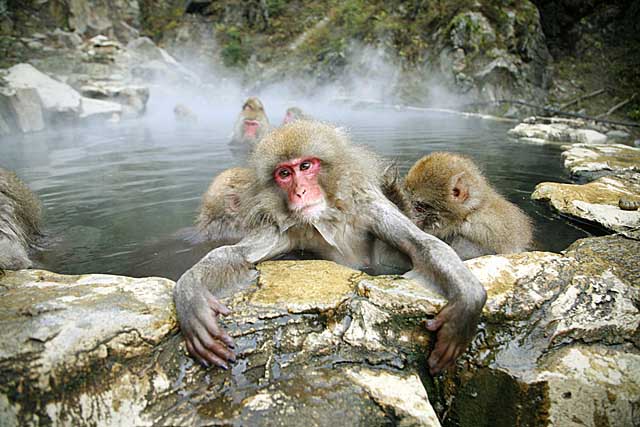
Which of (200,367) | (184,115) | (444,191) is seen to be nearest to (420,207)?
(444,191)

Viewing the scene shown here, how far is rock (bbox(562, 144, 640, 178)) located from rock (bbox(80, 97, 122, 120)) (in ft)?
38.7

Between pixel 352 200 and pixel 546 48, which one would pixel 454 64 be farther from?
pixel 352 200

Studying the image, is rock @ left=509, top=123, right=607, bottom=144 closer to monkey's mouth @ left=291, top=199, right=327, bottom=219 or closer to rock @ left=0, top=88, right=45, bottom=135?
monkey's mouth @ left=291, top=199, right=327, bottom=219

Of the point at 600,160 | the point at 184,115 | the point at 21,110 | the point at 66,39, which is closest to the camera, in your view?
the point at 600,160

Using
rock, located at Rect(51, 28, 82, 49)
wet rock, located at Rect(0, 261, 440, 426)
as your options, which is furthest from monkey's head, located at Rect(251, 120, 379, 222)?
rock, located at Rect(51, 28, 82, 49)

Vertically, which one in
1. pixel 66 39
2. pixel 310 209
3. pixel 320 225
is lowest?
pixel 320 225

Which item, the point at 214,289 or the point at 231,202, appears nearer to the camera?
the point at 214,289

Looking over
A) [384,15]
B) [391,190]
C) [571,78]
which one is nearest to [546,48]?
[571,78]

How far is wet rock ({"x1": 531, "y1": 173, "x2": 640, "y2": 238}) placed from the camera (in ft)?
10.4

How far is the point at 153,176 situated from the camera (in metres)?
6.13

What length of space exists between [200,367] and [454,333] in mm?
969

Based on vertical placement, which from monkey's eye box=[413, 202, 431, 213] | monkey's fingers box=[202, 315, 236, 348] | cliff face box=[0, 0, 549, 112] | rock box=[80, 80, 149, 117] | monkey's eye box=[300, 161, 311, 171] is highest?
cliff face box=[0, 0, 549, 112]

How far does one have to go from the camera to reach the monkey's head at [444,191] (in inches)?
122

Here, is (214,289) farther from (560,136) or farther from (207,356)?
(560,136)
